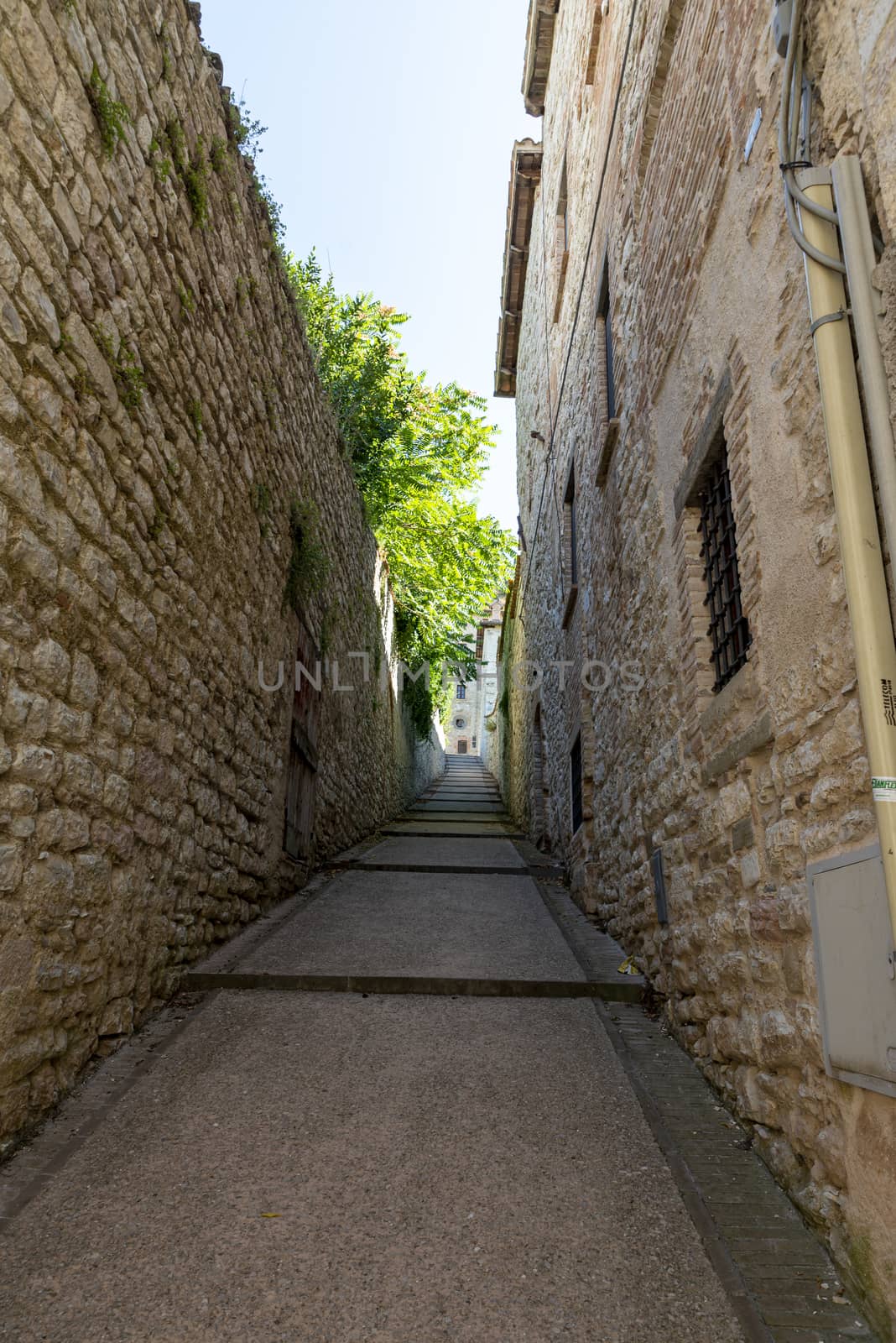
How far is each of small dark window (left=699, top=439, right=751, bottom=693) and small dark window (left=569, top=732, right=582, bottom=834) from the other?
11.8 feet

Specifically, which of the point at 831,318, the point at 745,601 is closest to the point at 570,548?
the point at 745,601

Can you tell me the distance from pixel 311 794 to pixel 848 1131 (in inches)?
219

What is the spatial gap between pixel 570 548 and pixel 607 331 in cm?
229

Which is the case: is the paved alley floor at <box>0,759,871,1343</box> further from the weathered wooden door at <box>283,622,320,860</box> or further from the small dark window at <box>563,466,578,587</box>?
the small dark window at <box>563,466,578,587</box>

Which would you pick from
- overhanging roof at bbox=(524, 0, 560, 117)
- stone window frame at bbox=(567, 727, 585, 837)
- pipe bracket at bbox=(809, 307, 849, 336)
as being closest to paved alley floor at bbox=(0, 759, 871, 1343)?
pipe bracket at bbox=(809, 307, 849, 336)

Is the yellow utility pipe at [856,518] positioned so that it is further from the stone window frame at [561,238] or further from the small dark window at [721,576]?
the stone window frame at [561,238]

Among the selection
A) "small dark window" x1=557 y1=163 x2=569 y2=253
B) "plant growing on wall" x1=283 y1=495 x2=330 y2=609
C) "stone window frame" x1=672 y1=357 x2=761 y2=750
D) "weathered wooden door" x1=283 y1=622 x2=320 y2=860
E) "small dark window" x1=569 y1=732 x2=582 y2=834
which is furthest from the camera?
"small dark window" x1=557 y1=163 x2=569 y2=253

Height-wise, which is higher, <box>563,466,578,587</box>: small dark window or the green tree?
the green tree

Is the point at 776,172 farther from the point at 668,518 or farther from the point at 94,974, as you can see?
the point at 94,974

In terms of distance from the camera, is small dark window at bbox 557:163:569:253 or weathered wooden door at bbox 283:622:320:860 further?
small dark window at bbox 557:163:569:253

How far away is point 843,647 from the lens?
2109 millimetres

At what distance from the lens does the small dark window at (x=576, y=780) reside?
7.28 meters

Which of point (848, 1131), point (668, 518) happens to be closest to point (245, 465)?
point (668, 518)

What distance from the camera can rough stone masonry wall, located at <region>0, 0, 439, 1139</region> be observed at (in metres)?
2.49
